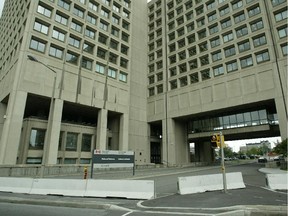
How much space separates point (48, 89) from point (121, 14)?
25.8 m

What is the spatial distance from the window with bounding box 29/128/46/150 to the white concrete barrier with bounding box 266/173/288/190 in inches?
1251

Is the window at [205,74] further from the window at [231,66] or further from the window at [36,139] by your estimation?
the window at [36,139]

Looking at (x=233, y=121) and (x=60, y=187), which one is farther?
(x=233, y=121)

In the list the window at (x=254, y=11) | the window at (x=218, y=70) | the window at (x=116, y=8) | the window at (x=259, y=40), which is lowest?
the window at (x=218, y=70)

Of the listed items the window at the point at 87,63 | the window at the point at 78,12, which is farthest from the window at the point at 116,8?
the window at the point at 87,63

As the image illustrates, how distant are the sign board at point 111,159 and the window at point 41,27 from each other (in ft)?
76.9

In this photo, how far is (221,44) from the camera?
1620 inches

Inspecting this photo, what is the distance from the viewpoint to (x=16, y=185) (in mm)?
14961

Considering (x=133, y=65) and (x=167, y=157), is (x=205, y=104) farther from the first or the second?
(x=133, y=65)

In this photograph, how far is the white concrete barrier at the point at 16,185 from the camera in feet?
47.7

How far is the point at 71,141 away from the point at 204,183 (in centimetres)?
2983

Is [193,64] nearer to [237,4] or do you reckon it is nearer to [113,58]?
[237,4]

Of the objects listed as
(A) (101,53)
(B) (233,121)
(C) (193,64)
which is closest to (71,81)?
(A) (101,53)

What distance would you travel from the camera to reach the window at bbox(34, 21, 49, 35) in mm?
34353
